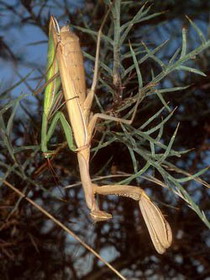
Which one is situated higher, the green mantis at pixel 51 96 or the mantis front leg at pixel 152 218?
the green mantis at pixel 51 96

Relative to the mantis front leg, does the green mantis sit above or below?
above

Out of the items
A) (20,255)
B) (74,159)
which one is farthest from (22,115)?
(20,255)

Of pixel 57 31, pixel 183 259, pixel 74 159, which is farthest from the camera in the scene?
pixel 183 259

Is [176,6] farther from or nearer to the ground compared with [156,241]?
farther from the ground

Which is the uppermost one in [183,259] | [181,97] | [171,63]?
[171,63]

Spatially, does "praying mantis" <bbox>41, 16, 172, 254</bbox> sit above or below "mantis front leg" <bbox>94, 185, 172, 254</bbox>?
→ above

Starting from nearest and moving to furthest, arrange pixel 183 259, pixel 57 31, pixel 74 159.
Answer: pixel 57 31, pixel 74 159, pixel 183 259

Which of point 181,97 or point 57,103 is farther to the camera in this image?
point 181,97

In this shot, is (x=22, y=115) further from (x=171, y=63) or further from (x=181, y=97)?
(x=171, y=63)
